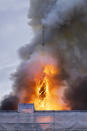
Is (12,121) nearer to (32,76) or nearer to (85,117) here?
(85,117)

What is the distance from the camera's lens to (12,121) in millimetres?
20047

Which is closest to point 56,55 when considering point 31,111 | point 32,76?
point 32,76

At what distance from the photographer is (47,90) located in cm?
3697

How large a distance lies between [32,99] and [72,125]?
57.1 ft

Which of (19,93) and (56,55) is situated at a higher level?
(56,55)

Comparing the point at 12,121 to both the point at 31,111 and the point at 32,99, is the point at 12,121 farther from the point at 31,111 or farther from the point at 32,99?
the point at 32,99

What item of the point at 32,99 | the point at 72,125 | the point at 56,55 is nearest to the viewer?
the point at 72,125

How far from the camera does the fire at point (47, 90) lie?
3616 cm

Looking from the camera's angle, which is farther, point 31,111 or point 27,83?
point 27,83

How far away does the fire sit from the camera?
3616 centimetres

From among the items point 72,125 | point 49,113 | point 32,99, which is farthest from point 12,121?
point 32,99

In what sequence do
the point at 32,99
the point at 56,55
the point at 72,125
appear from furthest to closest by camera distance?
1. the point at 56,55
2. the point at 32,99
3. the point at 72,125

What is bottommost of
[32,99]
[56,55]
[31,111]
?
[31,111]

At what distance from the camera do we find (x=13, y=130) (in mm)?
19938
